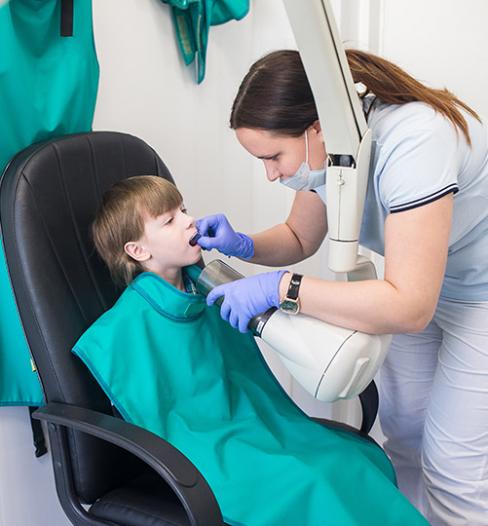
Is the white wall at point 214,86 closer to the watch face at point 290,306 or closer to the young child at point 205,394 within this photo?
the young child at point 205,394

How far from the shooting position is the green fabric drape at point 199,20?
5.45 ft

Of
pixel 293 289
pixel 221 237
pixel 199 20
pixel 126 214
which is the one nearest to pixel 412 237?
pixel 293 289

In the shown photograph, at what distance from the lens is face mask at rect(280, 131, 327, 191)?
47.4 inches

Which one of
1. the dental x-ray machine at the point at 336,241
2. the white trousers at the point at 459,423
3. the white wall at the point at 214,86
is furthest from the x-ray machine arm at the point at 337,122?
the white wall at the point at 214,86

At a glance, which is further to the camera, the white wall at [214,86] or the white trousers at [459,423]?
the white wall at [214,86]

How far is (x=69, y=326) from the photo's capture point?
119 centimetres

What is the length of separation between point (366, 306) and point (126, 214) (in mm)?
536

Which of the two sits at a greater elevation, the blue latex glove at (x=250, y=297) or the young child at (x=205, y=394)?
the blue latex glove at (x=250, y=297)

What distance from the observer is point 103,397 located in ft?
4.08

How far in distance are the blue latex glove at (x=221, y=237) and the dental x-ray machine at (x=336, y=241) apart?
0.86ft

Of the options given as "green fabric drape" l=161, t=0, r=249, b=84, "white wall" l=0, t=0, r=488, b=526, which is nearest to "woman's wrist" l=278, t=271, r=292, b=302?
"white wall" l=0, t=0, r=488, b=526

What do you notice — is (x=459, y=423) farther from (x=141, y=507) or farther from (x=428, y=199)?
(x=141, y=507)

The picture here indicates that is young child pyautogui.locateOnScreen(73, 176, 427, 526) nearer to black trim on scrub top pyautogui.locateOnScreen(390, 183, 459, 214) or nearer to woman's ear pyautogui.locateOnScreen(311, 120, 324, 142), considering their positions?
woman's ear pyautogui.locateOnScreen(311, 120, 324, 142)

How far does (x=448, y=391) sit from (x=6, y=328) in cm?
92
